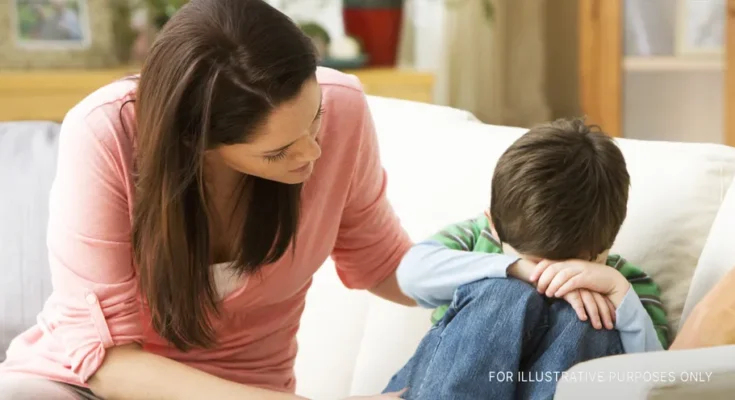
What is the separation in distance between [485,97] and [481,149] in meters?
1.74

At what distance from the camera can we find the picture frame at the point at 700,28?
8.84 ft

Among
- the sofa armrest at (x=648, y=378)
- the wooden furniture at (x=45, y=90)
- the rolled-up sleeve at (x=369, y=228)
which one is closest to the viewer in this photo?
the sofa armrest at (x=648, y=378)

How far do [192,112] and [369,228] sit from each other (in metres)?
0.46

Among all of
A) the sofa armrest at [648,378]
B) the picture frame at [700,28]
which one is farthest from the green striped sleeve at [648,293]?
the picture frame at [700,28]

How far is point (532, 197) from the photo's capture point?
4.08ft

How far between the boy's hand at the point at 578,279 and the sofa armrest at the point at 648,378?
238 mm

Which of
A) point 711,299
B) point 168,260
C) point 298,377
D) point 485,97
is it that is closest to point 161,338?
point 168,260

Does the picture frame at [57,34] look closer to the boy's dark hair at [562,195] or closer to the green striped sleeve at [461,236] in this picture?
the green striped sleeve at [461,236]

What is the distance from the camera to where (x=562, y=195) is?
1238 mm

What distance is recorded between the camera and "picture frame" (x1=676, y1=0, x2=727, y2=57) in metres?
2.69

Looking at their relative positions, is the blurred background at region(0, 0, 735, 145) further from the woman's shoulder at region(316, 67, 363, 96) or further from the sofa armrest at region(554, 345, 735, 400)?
the sofa armrest at region(554, 345, 735, 400)

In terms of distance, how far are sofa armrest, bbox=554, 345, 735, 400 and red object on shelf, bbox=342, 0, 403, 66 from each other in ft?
7.96

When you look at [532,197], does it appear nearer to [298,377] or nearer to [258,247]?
[258,247]

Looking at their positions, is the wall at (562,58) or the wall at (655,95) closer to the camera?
the wall at (655,95)
